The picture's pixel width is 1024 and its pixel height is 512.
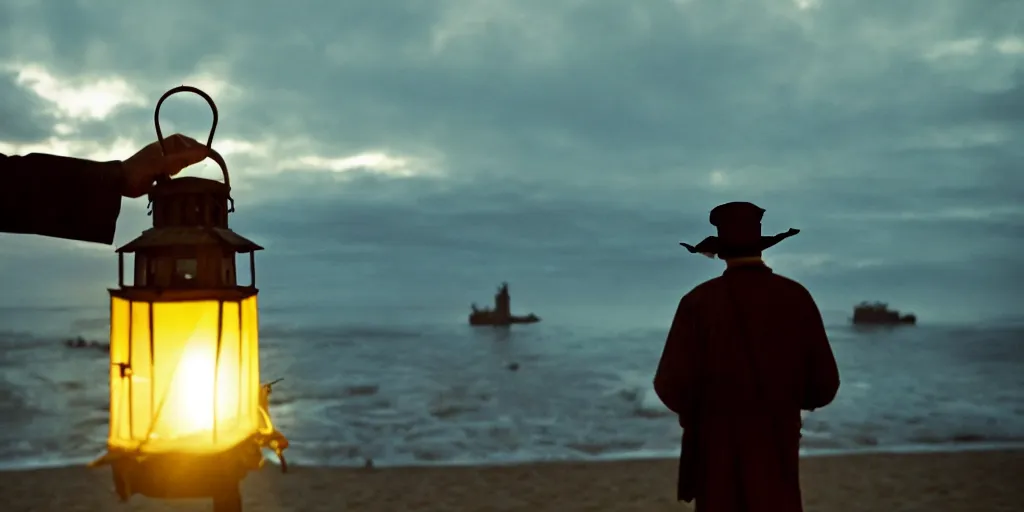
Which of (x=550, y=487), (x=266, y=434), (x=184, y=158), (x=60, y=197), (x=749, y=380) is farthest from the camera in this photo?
(x=550, y=487)

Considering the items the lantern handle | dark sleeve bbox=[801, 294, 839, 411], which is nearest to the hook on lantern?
the lantern handle

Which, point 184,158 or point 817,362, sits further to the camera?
point 817,362

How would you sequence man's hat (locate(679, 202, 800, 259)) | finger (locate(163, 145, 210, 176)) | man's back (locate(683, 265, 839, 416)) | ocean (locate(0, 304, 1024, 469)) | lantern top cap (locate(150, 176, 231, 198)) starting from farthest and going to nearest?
ocean (locate(0, 304, 1024, 469))
man's hat (locate(679, 202, 800, 259))
man's back (locate(683, 265, 839, 416))
lantern top cap (locate(150, 176, 231, 198))
finger (locate(163, 145, 210, 176))

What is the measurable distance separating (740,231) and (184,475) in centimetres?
244

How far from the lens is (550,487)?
8844mm

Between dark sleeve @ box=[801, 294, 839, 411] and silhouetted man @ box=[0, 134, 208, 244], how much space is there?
8.57 ft

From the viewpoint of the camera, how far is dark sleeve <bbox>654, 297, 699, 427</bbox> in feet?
10.6

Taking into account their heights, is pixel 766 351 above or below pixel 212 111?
below

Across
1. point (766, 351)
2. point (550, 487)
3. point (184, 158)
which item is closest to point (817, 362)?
point (766, 351)

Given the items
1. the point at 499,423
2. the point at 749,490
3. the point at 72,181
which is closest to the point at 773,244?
the point at 749,490

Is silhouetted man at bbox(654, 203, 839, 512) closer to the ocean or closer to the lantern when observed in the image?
the lantern

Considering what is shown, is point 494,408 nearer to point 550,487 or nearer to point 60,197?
point 550,487

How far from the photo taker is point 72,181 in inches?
66.6

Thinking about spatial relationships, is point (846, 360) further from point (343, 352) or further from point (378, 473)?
point (378, 473)
